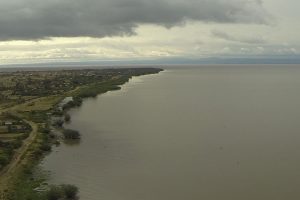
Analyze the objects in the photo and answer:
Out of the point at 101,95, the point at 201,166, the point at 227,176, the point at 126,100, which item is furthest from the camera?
the point at 101,95

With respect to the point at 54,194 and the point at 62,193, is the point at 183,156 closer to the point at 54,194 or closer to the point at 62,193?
the point at 62,193

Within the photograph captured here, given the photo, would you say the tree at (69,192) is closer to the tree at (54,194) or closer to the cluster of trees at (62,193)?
the cluster of trees at (62,193)

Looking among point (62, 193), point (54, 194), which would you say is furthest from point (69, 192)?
point (54, 194)

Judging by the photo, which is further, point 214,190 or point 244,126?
point 244,126

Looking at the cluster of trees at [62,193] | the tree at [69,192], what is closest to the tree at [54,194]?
the cluster of trees at [62,193]

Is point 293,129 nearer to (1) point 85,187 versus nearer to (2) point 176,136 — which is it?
(2) point 176,136

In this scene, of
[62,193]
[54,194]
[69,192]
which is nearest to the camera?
[54,194]

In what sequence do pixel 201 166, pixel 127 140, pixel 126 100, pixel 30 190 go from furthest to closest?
pixel 126 100
pixel 127 140
pixel 201 166
pixel 30 190

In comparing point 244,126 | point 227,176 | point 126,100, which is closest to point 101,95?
point 126,100
